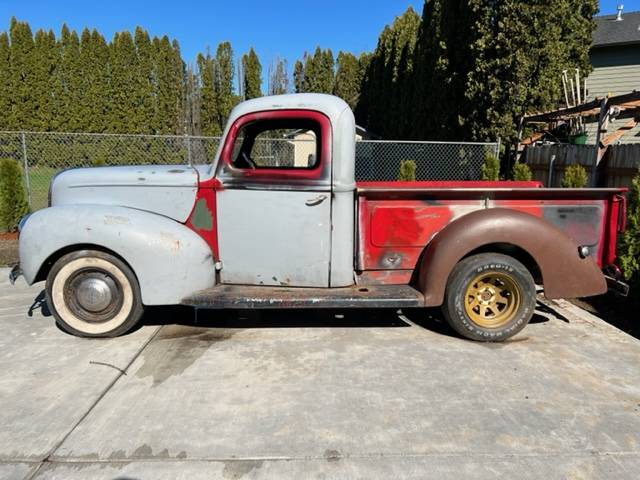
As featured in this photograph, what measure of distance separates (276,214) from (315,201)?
13.9 inches

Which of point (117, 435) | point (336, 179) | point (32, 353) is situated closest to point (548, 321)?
point (336, 179)

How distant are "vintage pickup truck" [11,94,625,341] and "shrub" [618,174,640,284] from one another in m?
1.04

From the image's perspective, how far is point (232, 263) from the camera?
13.3 feet

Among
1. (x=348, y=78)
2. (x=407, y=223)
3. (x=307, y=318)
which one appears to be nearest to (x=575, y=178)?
(x=407, y=223)

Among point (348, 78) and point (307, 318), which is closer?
point (307, 318)

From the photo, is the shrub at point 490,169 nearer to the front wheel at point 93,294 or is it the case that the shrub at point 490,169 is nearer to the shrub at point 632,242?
the shrub at point 632,242

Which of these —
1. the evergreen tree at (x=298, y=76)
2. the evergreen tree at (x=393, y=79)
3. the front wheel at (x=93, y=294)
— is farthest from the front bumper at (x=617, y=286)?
the evergreen tree at (x=298, y=76)

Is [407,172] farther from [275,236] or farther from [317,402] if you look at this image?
[317,402]

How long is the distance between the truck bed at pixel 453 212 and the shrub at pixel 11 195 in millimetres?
7399

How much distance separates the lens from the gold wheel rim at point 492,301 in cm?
395

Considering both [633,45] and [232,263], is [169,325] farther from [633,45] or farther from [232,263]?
[633,45]

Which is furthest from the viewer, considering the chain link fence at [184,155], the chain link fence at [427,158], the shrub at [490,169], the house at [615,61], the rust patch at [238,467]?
the house at [615,61]

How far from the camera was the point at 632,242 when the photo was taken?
4848mm

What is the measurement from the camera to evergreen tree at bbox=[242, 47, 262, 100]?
91.7 ft
